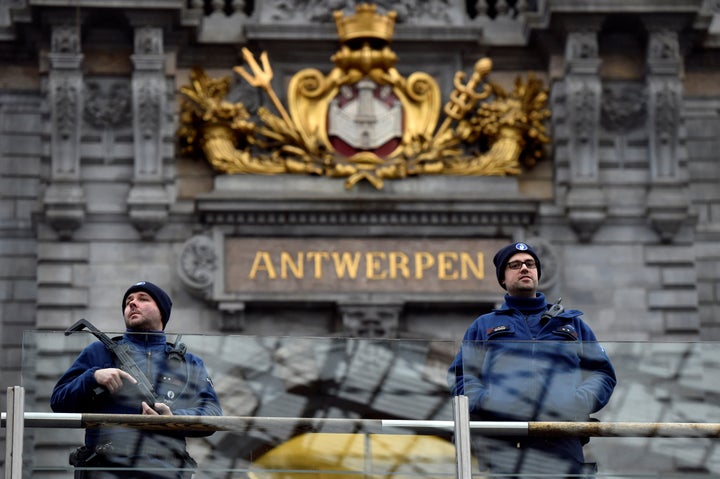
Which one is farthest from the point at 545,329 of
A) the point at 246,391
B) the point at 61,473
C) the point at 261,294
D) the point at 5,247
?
the point at 5,247

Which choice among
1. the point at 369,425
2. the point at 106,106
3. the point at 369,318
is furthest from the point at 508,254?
the point at 106,106

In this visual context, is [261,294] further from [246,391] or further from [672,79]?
[246,391]

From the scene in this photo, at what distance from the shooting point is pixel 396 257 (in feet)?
86.6

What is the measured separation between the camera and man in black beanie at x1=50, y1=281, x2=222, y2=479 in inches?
487

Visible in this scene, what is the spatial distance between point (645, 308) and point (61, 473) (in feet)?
50.9

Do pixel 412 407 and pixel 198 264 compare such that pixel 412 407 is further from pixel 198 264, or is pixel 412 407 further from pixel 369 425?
pixel 198 264

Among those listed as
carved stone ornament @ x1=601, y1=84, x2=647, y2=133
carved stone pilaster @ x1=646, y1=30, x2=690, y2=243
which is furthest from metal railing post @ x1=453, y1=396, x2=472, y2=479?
carved stone ornament @ x1=601, y1=84, x2=647, y2=133

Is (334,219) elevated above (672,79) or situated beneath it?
situated beneath

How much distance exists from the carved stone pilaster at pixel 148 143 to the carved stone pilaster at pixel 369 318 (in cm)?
280

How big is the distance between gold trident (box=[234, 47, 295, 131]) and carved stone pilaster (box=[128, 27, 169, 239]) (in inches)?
45.4

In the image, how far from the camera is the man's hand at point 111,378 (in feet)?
40.8

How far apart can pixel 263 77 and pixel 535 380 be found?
14.6m

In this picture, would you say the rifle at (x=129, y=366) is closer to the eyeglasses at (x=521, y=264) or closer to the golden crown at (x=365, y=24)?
the eyeglasses at (x=521, y=264)

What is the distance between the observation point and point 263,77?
87.9 ft
